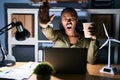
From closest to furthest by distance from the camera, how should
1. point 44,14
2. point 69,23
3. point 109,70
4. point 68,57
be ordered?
point 68,57
point 109,70
point 44,14
point 69,23

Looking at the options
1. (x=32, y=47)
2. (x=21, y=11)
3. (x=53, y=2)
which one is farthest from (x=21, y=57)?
(x=53, y=2)

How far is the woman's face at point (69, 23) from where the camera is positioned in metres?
2.81

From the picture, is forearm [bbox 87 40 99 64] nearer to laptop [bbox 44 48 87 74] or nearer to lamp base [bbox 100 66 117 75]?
lamp base [bbox 100 66 117 75]

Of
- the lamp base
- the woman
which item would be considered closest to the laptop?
the lamp base

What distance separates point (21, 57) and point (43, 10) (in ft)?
4.31

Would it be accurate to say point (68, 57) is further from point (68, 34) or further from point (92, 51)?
point (68, 34)

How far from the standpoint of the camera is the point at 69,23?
2.81m

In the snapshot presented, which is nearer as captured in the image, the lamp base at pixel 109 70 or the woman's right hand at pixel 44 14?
the lamp base at pixel 109 70

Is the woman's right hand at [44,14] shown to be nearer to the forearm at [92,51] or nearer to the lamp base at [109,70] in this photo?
the forearm at [92,51]

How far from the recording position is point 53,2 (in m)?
3.38

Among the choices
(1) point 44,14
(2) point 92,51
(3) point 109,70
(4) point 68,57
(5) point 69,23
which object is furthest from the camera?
(5) point 69,23

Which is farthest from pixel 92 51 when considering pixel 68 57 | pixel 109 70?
pixel 68 57

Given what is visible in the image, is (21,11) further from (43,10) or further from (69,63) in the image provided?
(69,63)

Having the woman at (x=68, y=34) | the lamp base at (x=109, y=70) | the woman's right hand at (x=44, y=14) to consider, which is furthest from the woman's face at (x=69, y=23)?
the lamp base at (x=109, y=70)
